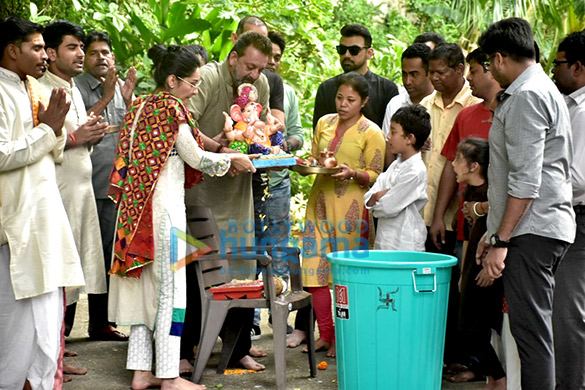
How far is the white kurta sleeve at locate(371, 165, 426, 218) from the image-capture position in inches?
193

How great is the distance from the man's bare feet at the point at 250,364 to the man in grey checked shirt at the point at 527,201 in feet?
6.33

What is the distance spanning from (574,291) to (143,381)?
254 centimetres

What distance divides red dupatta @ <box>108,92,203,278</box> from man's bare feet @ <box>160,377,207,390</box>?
2.20 feet

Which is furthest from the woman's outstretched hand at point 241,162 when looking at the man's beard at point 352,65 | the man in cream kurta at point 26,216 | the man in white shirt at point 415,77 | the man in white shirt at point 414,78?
the man's beard at point 352,65

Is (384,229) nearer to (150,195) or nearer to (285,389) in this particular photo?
(285,389)

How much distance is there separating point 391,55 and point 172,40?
408cm

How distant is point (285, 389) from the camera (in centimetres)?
463

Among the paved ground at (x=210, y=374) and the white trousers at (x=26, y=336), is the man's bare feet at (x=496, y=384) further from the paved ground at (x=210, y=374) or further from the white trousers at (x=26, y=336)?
the white trousers at (x=26, y=336)

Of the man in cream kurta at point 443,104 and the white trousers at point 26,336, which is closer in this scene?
the white trousers at point 26,336

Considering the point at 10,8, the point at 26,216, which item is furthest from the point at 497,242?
the point at 10,8

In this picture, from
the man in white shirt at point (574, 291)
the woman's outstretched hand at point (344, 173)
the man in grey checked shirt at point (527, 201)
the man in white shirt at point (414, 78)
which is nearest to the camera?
the man in grey checked shirt at point (527, 201)

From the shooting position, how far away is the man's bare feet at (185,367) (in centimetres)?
500

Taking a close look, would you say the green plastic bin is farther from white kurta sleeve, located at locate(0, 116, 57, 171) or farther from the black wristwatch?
white kurta sleeve, located at locate(0, 116, 57, 171)

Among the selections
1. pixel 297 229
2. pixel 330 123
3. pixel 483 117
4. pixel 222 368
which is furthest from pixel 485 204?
pixel 297 229
